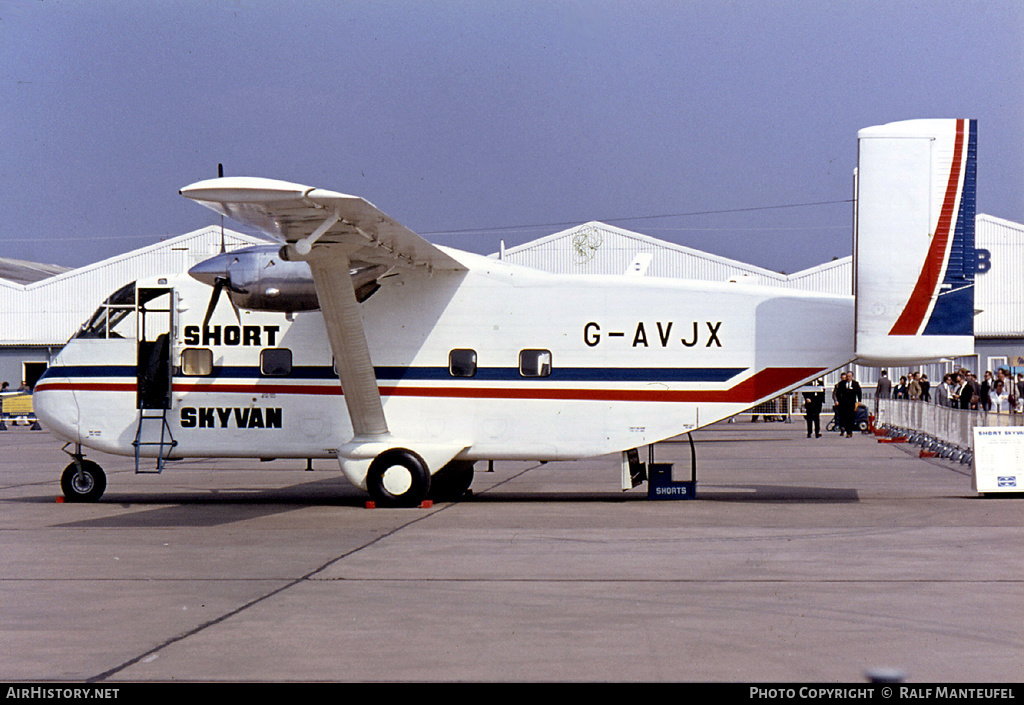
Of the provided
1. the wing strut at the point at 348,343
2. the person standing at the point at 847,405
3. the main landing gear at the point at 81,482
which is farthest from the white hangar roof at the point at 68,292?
the wing strut at the point at 348,343

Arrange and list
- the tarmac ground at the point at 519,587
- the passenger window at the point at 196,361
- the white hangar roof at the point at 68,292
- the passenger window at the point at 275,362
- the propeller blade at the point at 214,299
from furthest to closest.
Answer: the white hangar roof at the point at 68,292 → the passenger window at the point at 196,361 → the passenger window at the point at 275,362 → the propeller blade at the point at 214,299 → the tarmac ground at the point at 519,587

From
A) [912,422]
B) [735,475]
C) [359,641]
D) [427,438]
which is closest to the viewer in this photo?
[359,641]

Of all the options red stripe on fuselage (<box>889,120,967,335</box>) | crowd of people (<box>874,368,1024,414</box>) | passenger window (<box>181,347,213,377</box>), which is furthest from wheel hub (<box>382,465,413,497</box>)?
crowd of people (<box>874,368,1024,414</box>)

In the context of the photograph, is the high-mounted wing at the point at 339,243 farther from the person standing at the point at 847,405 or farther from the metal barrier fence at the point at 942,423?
the person standing at the point at 847,405

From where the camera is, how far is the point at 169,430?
49.1 ft

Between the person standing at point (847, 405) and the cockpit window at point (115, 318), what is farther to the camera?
the person standing at point (847, 405)

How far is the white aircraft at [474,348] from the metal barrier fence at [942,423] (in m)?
5.44

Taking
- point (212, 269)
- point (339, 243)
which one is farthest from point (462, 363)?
point (212, 269)

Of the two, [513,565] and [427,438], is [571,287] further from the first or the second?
[513,565]

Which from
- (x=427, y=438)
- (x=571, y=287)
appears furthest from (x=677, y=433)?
(x=427, y=438)

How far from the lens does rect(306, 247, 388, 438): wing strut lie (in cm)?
1283

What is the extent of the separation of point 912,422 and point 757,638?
83.2 ft

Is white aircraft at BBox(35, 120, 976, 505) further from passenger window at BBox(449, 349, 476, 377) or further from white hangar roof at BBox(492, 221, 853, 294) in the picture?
white hangar roof at BBox(492, 221, 853, 294)

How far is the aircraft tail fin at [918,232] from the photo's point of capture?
13.4m
